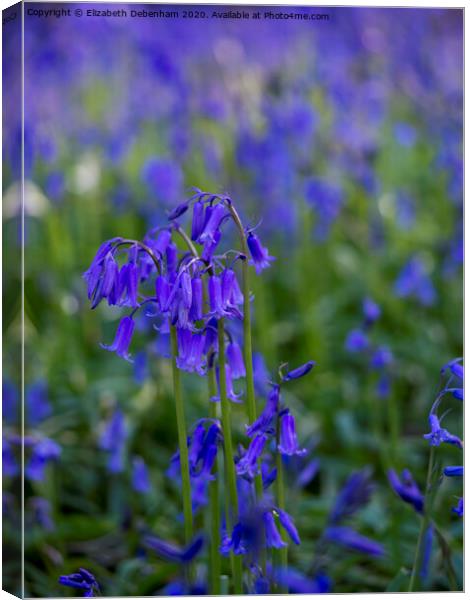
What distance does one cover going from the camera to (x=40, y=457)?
309 cm

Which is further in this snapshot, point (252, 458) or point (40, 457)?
point (40, 457)

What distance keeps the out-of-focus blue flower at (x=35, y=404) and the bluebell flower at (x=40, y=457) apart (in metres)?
0.30

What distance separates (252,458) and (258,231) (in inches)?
86.8

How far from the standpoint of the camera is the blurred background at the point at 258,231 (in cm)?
313

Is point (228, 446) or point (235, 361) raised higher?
point (235, 361)

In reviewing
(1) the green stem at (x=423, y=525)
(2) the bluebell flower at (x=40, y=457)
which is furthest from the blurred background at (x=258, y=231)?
(1) the green stem at (x=423, y=525)

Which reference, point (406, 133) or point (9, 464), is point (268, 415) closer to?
point (9, 464)

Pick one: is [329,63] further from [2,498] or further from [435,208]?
[2,498]

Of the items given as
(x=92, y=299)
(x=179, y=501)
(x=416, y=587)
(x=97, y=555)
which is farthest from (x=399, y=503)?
(x=92, y=299)

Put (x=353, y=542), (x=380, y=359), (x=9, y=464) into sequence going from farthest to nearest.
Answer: (x=380, y=359) < (x=9, y=464) < (x=353, y=542)

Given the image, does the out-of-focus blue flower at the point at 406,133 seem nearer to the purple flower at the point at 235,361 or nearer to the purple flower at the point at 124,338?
the purple flower at the point at 235,361

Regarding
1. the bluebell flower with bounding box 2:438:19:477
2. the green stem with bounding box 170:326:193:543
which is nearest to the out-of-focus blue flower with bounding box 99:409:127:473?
the bluebell flower with bounding box 2:438:19:477

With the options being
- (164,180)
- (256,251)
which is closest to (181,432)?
(256,251)

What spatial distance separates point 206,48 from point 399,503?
1.93 meters
